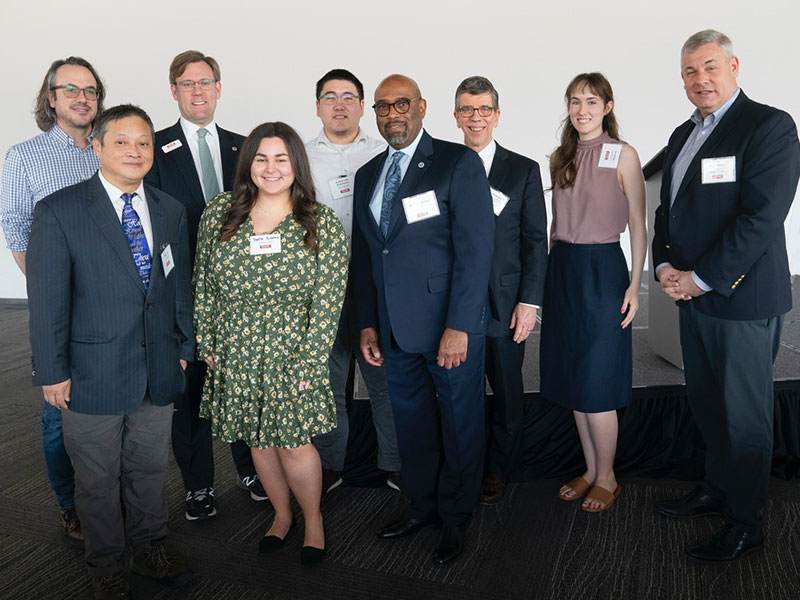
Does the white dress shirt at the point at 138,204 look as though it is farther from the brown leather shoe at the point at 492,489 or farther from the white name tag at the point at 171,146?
the brown leather shoe at the point at 492,489

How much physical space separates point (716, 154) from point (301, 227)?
1358 mm

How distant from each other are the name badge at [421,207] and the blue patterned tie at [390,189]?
3.6 inches

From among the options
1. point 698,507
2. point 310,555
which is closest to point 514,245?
point 698,507

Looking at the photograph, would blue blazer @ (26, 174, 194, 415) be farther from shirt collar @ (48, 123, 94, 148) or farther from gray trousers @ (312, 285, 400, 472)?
gray trousers @ (312, 285, 400, 472)

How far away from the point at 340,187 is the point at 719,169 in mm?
1363

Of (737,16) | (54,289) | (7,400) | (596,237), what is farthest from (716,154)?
(737,16)

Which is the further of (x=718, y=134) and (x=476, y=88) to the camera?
(x=476, y=88)

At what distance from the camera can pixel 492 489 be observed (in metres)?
2.50

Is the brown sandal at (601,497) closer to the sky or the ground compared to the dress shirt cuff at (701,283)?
closer to the ground

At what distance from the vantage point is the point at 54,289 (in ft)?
5.55

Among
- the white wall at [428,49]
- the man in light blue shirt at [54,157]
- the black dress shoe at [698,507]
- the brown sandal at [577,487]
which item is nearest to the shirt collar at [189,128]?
the man in light blue shirt at [54,157]

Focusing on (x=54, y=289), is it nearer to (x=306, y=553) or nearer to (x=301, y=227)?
(x=301, y=227)

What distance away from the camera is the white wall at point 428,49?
20.1 feet

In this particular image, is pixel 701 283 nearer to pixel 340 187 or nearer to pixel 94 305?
pixel 340 187
